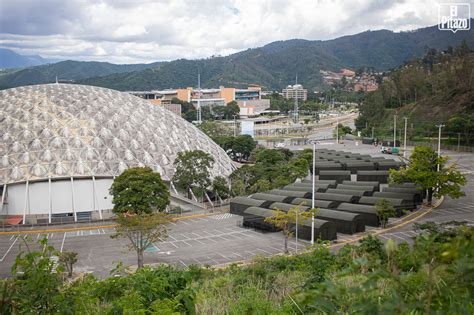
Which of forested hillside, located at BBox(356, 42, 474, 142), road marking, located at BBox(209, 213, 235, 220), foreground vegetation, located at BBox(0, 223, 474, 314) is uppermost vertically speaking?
forested hillside, located at BBox(356, 42, 474, 142)

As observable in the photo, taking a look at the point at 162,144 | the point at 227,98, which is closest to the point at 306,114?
the point at 227,98

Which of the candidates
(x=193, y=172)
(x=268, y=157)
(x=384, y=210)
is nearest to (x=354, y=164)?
(x=268, y=157)

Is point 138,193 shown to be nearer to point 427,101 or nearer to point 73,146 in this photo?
point 73,146

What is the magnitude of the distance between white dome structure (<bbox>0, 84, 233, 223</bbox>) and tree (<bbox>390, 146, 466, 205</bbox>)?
62.3ft

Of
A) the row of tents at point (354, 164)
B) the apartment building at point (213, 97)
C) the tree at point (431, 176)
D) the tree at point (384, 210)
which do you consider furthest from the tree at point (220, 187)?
the apartment building at point (213, 97)

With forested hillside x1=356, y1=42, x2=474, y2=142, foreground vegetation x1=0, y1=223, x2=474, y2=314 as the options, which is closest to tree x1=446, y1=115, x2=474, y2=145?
forested hillside x1=356, y1=42, x2=474, y2=142

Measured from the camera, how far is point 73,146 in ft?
124

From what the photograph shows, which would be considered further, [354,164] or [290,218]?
[354,164]

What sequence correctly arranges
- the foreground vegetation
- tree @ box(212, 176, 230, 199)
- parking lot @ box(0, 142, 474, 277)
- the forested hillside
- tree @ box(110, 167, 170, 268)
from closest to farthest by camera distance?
1. the foreground vegetation
2. parking lot @ box(0, 142, 474, 277)
3. tree @ box(110, 167, 170, 268)
4. tree @ box(212, 176, 230, 199)
5. the forested hillside

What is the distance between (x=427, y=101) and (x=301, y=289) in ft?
303

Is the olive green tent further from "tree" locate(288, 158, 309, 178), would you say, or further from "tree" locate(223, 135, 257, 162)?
"tree" locate(223, 135, 257, 162)

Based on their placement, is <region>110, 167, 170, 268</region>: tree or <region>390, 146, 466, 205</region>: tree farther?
<region>390, 146, 466, 205</region>: tree

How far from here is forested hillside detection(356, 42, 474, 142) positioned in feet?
260

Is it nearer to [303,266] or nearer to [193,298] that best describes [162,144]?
[303,266]
